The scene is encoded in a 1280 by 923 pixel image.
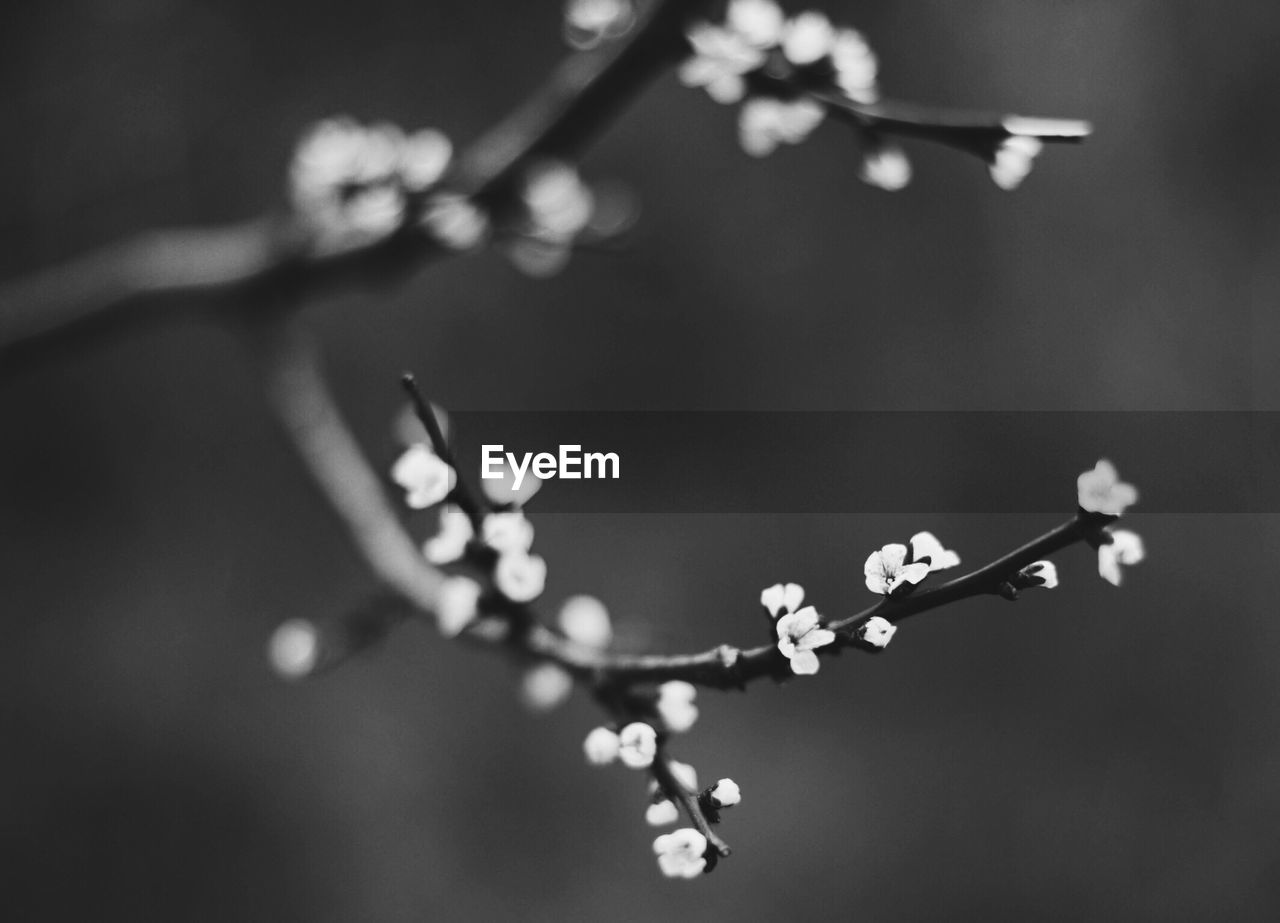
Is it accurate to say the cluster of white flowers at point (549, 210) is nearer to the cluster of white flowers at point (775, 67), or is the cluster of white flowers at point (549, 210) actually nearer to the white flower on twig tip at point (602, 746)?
the cluster of white flowers at point (775, 67)

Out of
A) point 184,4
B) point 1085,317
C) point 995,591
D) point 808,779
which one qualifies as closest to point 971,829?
point 808,779

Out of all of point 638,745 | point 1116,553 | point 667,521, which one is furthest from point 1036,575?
point 667,521

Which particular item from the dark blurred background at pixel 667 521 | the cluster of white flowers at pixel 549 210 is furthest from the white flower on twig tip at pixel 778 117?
the dark blurred background at pixel 667 521

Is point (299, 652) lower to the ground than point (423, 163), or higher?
lower

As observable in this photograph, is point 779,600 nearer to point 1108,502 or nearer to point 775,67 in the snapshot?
point 1108,502

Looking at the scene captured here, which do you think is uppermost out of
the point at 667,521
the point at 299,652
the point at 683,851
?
the point at 683,851

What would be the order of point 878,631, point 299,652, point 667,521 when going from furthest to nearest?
1. point 667,521
2. point 299,652
3. point 878,631

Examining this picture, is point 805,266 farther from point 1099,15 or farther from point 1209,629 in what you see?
point 1209,629

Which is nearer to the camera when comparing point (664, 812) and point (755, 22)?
point (664, 812)
